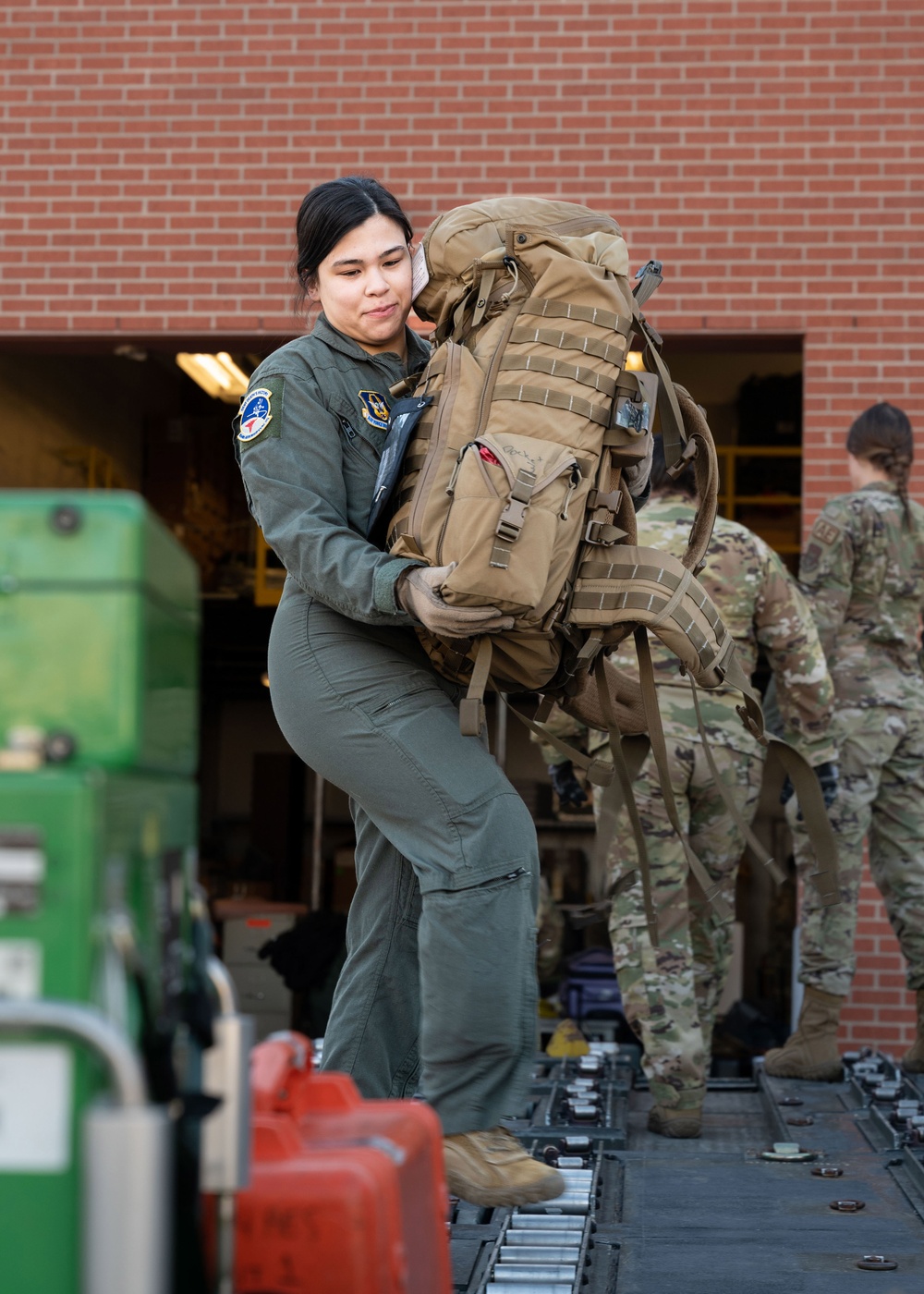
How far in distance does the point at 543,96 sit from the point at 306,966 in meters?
5.01

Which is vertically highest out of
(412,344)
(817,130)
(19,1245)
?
(817,130)

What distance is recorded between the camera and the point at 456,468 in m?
2.73

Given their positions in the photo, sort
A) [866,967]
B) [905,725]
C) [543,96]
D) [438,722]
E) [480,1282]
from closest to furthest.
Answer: [480,1282] < [438,722] < [905,725] < [866,967] < [543,96]

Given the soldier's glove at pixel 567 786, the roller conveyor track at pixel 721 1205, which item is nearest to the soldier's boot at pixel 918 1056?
the roller conveyor track at pixel 721 1205

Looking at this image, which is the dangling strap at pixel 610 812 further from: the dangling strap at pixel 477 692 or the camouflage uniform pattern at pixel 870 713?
the camouflage uniform pattern at pixel 870 713

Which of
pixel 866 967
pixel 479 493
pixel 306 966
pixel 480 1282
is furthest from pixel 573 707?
pixel 306 966

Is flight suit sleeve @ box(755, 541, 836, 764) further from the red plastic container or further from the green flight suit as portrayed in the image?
the red plastic container

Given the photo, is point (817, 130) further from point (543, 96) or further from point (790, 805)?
point (790, 805)

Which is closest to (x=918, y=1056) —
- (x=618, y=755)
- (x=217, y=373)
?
(x=618, y=755)

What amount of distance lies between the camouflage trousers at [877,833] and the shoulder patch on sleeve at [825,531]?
0.68 meters

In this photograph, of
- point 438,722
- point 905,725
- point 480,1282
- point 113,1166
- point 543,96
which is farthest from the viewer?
point 543,96

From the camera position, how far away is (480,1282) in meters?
2.57

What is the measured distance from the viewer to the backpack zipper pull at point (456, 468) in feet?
8.87

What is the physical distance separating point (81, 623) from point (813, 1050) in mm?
4836
